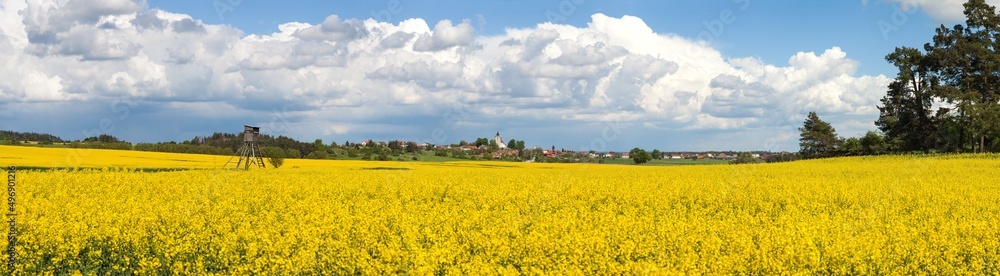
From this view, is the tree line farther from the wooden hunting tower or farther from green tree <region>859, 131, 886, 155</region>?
the wooden hunting tower

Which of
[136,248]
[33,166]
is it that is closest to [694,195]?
[136,248]

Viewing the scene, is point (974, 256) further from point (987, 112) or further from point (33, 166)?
point (987, 112)

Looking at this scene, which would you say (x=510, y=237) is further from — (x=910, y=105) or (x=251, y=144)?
(x=910, y=105)

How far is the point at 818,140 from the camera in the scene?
7631 cm

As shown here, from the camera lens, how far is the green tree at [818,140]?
7538 centimetres

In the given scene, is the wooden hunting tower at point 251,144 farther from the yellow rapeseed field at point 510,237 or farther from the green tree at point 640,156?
the green tree at point 640,156

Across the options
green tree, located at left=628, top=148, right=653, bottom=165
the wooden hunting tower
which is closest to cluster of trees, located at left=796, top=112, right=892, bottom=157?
green tree, located at left=628, top=148, right=653, bottom=165

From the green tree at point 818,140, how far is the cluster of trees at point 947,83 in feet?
39.4

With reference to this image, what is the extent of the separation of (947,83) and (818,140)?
16540 millimetres

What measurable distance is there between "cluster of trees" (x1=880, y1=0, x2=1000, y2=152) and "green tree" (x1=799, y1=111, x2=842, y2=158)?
472 inches

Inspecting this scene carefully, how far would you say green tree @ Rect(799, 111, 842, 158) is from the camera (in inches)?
2968

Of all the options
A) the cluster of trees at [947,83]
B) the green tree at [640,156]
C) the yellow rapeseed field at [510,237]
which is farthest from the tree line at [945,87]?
the yellow rapeseed field at [510,237]

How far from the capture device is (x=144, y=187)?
21531 millimetres

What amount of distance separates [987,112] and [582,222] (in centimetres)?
5401
